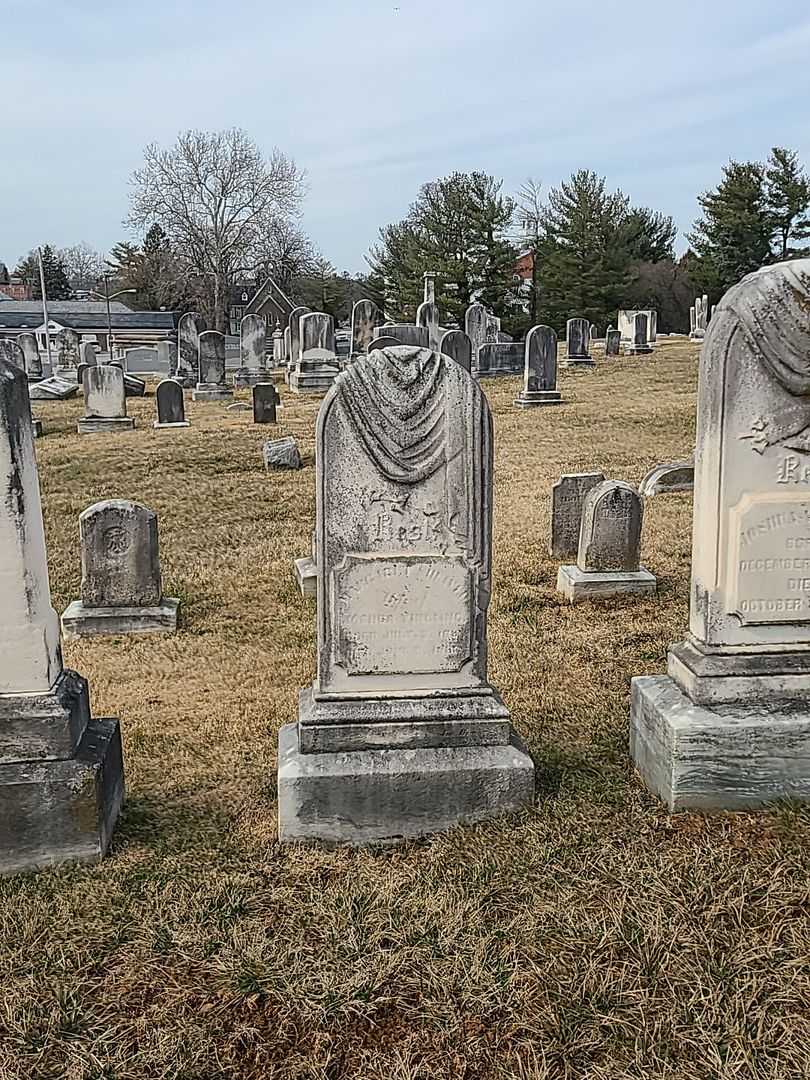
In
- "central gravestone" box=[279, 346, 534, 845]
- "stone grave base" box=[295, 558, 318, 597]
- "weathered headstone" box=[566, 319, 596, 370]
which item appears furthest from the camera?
"weathered headstone" box=[566, 319, 596, 370]

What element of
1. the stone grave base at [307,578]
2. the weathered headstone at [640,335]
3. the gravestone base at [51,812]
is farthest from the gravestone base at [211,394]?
the gravestone base at [51,812]

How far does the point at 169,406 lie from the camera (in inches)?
701

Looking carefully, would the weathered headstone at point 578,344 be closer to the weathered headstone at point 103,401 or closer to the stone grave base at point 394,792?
the weathered headstone at point 103,401

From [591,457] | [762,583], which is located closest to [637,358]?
[591,457]

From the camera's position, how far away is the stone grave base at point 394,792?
380 centimetres

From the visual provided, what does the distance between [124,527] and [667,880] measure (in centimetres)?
471

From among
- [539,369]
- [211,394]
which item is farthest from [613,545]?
[211,394]

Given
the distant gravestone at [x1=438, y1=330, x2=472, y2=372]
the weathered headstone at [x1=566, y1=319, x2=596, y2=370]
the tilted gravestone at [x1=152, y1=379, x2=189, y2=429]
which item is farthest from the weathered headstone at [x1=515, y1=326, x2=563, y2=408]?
the tilted gravestone at [x1=152, y1=379, x2=189, y2=429]

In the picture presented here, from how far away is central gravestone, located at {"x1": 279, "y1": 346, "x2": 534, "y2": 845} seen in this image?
377 cm

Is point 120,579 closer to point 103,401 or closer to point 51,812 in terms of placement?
point 51,812

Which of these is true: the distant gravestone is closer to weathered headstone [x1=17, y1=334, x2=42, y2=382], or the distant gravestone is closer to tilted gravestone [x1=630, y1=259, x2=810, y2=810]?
weathered headstone [x1=17, y1=334, x2=42, y2=382]

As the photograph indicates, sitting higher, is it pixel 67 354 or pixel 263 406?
pixel 67 354

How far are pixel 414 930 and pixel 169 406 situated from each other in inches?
624

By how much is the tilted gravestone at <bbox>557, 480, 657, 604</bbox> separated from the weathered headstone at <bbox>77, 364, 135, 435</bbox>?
41.4 feet
